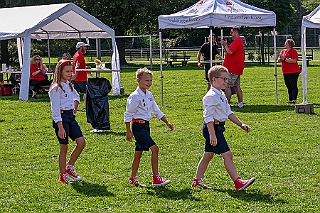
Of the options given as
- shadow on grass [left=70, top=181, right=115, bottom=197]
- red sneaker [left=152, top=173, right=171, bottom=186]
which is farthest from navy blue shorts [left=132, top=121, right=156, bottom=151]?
shadow on grass [left=70, top=181, right=115, bottom=197]

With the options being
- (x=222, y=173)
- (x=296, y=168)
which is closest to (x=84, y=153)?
(x=222, y=173)

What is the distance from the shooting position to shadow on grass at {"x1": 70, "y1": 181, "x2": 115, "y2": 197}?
746 cm

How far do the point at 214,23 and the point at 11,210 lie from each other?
9917 millimetres

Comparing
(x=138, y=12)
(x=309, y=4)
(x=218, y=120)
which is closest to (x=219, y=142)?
(x=218, y=120)

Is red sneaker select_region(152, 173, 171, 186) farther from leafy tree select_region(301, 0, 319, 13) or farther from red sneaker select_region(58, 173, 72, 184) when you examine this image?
leafy tree select_region(301, 0, 319, 13)

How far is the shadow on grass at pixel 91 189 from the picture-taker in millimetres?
7460

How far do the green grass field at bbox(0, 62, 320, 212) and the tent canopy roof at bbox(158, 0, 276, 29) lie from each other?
7.03ft

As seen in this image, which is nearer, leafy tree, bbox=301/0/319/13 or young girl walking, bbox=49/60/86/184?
young girl walking, bbox=49/60/86/184

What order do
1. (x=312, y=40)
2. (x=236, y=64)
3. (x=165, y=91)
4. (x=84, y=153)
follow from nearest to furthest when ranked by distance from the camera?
(x=84, y=153)
(x=236, y=64)
(x=165, y=91)
(x=312, y=40)

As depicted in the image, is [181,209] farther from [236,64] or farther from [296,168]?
[236,64]

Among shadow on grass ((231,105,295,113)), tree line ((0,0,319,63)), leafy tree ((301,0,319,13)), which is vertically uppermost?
leafy tree ((301,0,319,13))

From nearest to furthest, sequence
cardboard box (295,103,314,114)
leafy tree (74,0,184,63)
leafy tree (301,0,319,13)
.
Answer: cardboard box (295,103,314,114) → leafy tree (74,0,184,63) → leafy tree (301,0,319,13)

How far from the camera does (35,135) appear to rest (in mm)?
12172

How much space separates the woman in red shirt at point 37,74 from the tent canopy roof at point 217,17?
513 centimetres
